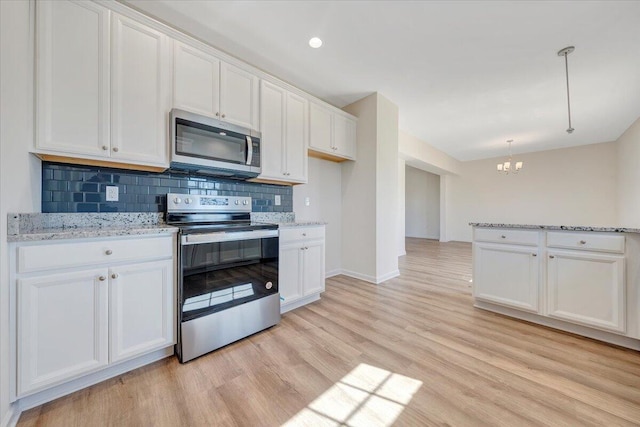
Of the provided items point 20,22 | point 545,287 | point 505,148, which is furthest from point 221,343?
point 505,148

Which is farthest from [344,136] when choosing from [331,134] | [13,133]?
[13,133]

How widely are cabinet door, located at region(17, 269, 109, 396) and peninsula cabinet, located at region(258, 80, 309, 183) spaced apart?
1.62m

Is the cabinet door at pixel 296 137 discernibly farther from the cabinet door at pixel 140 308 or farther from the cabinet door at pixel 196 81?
the cabinet door at pixel 140 308

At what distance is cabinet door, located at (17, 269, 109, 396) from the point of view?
122 centimetres

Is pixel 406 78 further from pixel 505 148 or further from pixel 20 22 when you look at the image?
pixel 505 148

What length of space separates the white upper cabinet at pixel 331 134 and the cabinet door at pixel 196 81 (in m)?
1.21

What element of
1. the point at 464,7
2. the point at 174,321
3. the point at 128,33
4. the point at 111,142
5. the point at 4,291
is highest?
the point at 464,7

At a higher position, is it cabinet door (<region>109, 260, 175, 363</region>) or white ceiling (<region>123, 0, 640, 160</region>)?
white ceiling (<region>123, 0, 640, 160</region>)

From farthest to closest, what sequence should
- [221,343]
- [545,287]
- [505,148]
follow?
[505,148], [545,287], [221,343]

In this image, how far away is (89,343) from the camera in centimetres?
138

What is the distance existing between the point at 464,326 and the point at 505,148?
21.9ft

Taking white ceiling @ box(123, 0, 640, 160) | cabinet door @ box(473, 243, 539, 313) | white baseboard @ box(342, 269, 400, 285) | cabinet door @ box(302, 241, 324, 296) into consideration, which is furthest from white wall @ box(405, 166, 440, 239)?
cabinet door @ box(302, 241, 324, 296)

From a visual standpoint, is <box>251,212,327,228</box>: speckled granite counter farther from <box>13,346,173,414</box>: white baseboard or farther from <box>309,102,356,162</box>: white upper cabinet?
<box>13,346,173,414</box>: white baseboard

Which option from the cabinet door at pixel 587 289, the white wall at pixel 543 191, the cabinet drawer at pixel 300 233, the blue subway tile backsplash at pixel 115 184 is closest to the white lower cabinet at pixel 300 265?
the cabinet drawer at pixel 300 233
